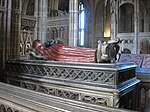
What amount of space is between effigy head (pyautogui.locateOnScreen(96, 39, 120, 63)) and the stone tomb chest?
345mm

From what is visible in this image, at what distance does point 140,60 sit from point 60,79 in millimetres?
2928

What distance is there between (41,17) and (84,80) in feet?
30.7

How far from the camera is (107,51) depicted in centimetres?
364

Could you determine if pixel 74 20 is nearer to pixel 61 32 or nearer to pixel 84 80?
pixel 61 32

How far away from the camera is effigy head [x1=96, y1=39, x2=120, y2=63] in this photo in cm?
364

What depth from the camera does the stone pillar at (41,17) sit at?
463 inches

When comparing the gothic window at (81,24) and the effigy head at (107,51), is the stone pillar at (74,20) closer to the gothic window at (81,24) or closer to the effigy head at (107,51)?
the effigy head at (107,51)

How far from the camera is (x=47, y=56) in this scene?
180 inches

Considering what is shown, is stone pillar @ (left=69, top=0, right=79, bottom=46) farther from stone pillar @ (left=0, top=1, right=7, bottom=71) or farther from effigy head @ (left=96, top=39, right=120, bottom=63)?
effigy head @ (left=96, top=39, right=120, bottom=63)

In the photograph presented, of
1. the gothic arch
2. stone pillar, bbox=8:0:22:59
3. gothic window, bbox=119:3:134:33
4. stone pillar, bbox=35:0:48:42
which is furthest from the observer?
gothic window, bbox=119:3:134:33

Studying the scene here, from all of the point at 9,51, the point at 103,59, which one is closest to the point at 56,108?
the point at 103,59

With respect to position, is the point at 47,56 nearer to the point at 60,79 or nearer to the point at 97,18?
the point at 60,79

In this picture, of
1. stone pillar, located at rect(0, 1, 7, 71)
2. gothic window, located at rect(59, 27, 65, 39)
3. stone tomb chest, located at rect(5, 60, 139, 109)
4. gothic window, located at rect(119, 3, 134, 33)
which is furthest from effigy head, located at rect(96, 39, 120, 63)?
gothic window, located at rect(119, 3, 134, 33)

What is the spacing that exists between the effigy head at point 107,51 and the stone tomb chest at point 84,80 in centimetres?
34
